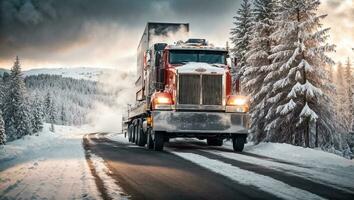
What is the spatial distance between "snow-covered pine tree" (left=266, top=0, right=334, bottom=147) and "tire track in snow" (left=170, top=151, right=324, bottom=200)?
1223 centimetres

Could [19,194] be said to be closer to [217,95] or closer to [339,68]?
[217,95]

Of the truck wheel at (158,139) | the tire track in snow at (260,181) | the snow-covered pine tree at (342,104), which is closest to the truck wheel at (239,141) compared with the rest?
the truck wheel at (158,139)

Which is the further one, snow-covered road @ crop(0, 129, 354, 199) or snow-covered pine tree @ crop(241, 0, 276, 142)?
snow-covered pine tree @ crop(241, 0, 276, 142)

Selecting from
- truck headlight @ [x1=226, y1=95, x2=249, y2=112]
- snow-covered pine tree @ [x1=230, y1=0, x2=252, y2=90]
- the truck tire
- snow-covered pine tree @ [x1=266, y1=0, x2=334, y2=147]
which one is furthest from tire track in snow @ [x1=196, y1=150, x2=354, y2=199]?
snow-covered pine tree @ [x1=230, y1=0, x2=252, y2=90]

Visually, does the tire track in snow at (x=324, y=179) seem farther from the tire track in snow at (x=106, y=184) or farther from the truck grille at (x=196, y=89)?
the truck grille at (x=196, y=89)

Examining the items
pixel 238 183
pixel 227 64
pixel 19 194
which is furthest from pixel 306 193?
pixel 227 64

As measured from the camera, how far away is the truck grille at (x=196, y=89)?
14984 mm

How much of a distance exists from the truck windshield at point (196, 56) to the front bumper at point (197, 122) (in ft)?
7.31

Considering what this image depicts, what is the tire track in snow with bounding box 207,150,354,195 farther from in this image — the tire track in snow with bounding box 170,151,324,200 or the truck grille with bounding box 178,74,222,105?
the truck grille with bounding box 178,74,222,105

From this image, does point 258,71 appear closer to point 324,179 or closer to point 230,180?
point 324,179

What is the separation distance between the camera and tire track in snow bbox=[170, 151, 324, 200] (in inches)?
252

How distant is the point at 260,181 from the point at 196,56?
9.03 meters

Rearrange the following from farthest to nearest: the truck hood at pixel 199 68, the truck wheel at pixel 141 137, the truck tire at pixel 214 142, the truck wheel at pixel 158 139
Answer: the truck tire at pixel 214 142
the truck wheel at pixel 141 137
the truck wheel at pixel 158 139
the truck hood at pixel 199 68

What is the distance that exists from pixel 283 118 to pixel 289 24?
204 inches
